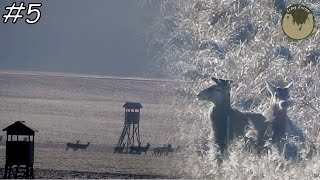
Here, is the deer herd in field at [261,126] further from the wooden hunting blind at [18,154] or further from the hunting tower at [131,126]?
the wooden hunting blind at [18,154]

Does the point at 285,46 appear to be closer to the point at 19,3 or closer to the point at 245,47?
the point at 245,47

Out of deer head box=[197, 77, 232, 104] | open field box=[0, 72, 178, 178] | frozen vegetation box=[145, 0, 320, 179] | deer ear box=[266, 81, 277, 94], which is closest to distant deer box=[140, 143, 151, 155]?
open field box=[0, 72, 178, 178]

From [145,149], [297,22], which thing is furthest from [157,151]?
[297,22]

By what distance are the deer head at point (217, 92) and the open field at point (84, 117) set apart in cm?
39

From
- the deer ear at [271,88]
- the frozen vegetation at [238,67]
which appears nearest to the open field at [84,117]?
the frozen vegetation at [238,67]

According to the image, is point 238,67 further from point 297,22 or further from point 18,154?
point 18,154

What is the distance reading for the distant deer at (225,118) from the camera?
641cm

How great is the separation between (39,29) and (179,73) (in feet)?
3.20

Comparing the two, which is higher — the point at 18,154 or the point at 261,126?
the point at 261,126

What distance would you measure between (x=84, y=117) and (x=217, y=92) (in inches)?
38.2

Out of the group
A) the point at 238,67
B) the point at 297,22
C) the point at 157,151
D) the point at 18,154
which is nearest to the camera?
the point at 18,154

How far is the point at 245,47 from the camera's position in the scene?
6.47 m

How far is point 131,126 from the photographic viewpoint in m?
6.00

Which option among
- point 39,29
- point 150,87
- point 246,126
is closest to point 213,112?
point 246,126
